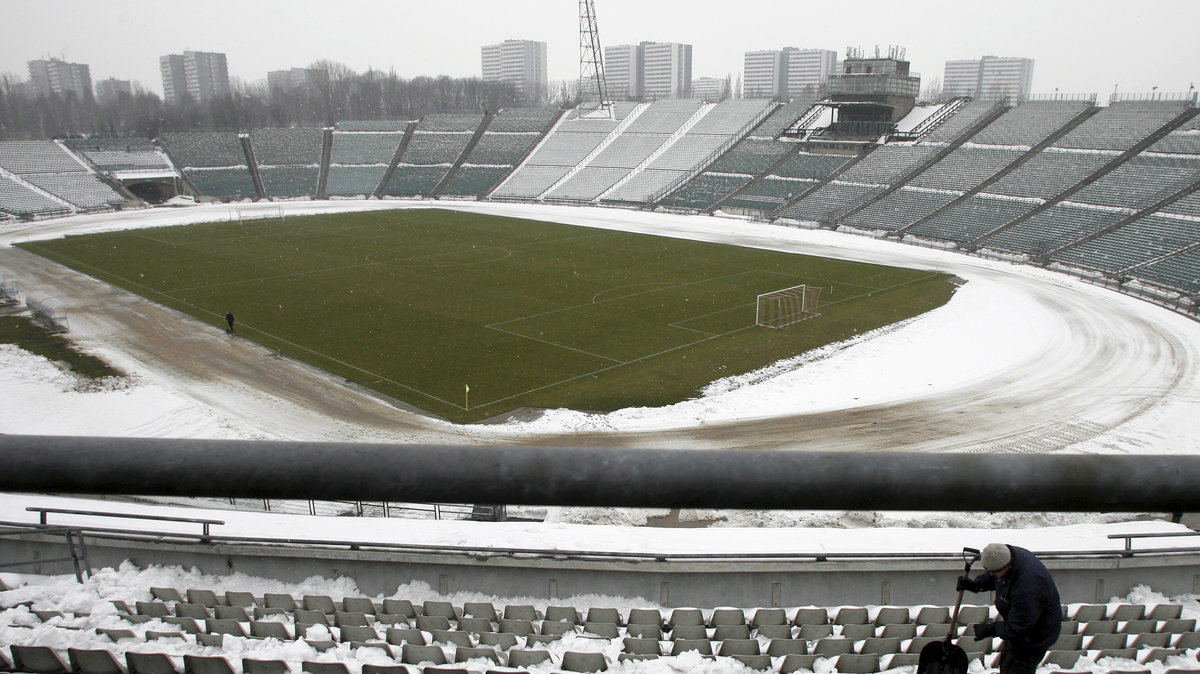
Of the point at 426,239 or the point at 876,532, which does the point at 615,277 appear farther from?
the point at 876,532

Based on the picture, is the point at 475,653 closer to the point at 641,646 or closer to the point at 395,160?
the point at 641,646

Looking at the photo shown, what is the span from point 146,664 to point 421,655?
187cm

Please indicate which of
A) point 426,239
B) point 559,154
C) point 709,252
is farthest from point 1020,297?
point 559,154

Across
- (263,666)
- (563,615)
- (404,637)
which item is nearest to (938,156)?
(563,615)

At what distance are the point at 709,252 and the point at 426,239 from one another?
1927 centimetres

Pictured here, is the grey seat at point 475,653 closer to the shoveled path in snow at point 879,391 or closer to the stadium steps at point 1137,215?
the shoveled path in snow at point 879,391

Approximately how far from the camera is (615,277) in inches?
1713

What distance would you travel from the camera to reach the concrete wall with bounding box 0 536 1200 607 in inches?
278

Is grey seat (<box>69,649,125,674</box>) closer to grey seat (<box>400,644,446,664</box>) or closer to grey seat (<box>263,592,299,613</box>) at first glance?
grey seat (<box>400,644,446,664</box>)

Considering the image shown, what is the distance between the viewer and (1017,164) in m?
62.8

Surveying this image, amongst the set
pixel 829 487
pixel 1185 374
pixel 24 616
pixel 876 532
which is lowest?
pixel 1185 374

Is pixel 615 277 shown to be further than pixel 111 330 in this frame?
Yes

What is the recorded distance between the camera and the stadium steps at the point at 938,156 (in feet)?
213

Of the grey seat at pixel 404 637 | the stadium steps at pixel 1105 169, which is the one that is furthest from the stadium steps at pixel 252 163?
the grey seat at pixel 404 637
